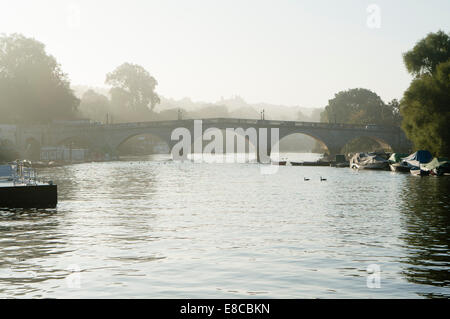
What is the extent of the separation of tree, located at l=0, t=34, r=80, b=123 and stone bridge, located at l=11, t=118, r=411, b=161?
3.30 metres

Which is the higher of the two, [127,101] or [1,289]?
[127,101]

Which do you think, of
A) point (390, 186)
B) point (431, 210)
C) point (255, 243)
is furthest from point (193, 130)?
point (255, 243)

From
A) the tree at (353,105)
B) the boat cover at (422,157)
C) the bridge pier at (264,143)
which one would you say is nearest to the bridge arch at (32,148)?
the bridge pier at (264,143)

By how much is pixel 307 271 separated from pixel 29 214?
17.0 meters

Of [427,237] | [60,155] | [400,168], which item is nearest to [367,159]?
[400,168]

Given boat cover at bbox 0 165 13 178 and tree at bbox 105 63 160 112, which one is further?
tree at bbox 105 63 160 112

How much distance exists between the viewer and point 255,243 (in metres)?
20.3

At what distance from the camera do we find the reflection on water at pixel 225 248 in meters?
13.8

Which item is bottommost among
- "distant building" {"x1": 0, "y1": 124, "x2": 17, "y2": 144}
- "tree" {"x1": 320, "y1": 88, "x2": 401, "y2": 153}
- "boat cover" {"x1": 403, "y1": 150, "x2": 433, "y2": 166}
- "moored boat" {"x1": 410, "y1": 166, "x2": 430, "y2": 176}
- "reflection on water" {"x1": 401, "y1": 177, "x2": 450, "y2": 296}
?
"reflection on water" {"x1": 401, "y1": 177, "x2": 450, "y2": 296}

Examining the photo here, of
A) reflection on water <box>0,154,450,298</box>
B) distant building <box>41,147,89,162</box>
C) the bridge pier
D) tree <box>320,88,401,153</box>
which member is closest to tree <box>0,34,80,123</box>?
distant building <box>41,147,89,162</box>

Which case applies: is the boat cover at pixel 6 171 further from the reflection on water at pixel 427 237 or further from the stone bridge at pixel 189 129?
the stone bridge at pixel 189 129

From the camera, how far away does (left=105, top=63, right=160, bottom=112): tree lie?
164250 millimetres

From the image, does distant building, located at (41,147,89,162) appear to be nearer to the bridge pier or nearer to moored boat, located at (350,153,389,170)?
the bridge pier

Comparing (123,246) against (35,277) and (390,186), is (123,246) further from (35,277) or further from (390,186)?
(390,186)
